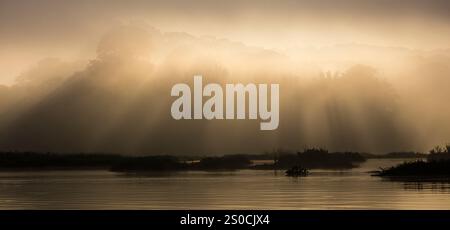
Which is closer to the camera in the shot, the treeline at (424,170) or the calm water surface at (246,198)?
the calm water surface at (246,198)

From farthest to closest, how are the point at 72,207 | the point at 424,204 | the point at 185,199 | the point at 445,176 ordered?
the point at 445,176, the point at 185,199, the point at 72,207, the point at 424,204

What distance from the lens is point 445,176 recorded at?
40.5 meters

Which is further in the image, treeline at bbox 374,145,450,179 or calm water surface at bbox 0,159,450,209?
treeline at bbox 374,145,450,179
